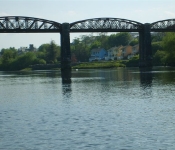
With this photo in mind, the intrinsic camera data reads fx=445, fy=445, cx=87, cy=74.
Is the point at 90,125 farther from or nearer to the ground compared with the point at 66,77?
farther from the ground

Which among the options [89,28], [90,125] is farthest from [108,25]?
[90,125]

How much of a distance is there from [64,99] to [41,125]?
18.2 m

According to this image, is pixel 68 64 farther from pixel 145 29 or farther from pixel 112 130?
pixel 112 130

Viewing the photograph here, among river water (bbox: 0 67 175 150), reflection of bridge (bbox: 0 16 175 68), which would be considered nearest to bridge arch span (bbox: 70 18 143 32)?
reflection of bridge (bbox: 0 16 175 68)

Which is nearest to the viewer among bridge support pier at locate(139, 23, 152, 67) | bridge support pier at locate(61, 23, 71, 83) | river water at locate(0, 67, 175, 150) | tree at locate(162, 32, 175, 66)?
river water at locate(0, 67, 175, 150)

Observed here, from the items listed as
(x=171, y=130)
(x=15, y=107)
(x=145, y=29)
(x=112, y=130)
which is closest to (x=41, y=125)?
(x=112, y=130)

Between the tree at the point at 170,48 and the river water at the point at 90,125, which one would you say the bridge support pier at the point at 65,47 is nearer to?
the tree at the point at 170,48

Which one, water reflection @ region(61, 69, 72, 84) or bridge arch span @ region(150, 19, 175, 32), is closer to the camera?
water reflection @ region(61, 69, 72, 84)

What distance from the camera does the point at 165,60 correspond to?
145500mm

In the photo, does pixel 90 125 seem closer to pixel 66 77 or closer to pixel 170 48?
pixel 66 77

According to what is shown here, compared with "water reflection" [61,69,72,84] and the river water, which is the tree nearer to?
"water reflection" [61,69,72,84]

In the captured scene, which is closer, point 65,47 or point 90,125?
point 90,125

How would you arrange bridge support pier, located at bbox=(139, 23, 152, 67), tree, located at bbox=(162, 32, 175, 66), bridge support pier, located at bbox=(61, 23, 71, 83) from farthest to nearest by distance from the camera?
bridge support pier, located at bbox=(139, 23, 152, 67) < bridge support pier, located at bbox=(61, 23, 71, 83) < tree, located at bbox=(162, 32, 175, 66)

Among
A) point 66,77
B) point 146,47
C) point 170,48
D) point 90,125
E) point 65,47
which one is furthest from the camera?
point 146,47
